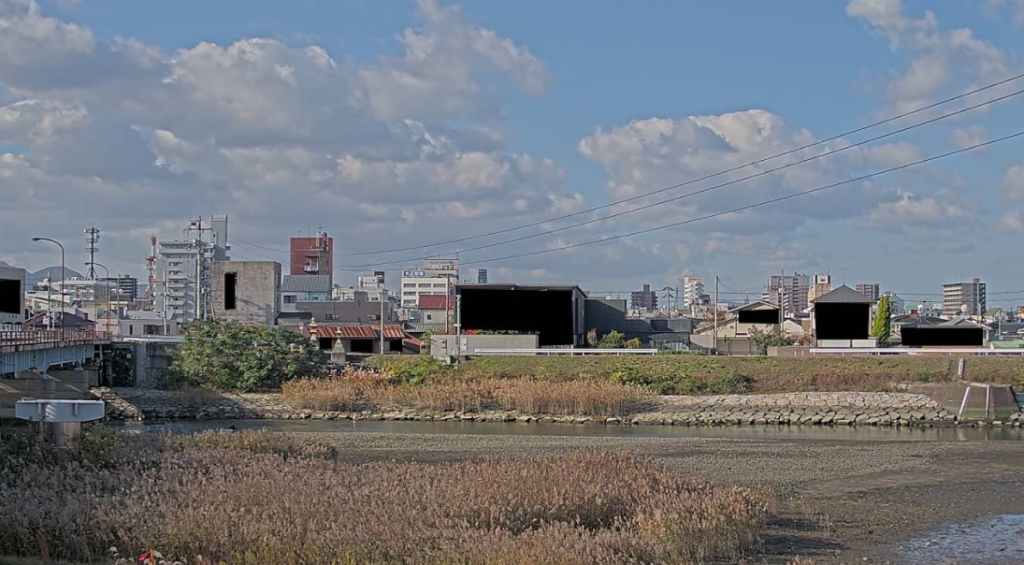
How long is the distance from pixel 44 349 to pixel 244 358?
1177cm

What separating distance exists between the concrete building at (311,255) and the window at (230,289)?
5545 centimetres

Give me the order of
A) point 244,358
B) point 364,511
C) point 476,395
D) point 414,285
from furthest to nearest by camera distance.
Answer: point 414,285
point 244,358
point 476,395
point 364,511

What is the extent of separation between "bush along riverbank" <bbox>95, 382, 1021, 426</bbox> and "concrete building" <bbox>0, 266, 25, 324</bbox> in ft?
15.9

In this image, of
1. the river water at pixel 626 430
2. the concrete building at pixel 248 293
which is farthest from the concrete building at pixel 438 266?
the river water at pixel 626 430

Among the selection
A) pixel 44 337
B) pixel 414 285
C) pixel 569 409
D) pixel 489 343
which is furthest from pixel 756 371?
pixel 414 285

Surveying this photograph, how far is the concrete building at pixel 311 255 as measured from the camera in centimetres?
14262

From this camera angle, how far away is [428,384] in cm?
4862

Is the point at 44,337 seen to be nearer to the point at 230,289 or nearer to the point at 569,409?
the point at 569,409

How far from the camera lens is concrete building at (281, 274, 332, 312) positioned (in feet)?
390

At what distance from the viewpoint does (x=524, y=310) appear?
200 feet

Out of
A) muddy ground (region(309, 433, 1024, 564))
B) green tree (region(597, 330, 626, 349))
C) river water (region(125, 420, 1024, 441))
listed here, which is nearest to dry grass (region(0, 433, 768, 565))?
muddy ground (region(309, 433, 1024, 564))

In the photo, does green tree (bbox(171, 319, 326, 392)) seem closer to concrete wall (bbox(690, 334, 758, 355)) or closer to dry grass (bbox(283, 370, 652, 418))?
dry grass (bbox(283, 370, 652, 418))

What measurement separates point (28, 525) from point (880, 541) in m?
12.7

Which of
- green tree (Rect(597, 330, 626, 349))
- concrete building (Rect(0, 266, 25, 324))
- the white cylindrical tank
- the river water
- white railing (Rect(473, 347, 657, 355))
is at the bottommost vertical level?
the river water
